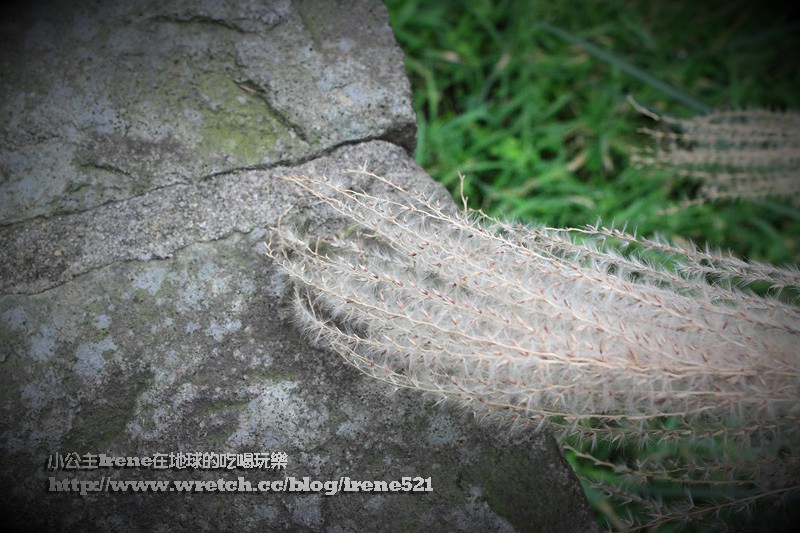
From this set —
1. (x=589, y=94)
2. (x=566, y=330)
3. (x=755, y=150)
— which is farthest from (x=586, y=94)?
(x=566, y=330)

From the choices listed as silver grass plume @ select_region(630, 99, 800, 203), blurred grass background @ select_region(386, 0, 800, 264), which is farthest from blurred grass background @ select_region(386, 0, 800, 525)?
silver grass plume @ select_region(630, 99, 800, 203)

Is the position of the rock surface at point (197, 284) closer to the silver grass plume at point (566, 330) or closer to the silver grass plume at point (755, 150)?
the silver grass plume at point (566, 330)

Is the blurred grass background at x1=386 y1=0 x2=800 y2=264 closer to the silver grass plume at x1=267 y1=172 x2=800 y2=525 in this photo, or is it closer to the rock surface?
the rock surface

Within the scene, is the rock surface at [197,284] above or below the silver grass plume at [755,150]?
below

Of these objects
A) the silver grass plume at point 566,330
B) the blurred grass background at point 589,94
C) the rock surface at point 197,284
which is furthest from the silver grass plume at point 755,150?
the rock surface at point 197,284

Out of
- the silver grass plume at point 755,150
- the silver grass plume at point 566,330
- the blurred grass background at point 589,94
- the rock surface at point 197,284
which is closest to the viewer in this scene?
the silver grass plume at point 566,330

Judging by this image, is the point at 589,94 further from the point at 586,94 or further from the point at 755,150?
the point at 755,150
